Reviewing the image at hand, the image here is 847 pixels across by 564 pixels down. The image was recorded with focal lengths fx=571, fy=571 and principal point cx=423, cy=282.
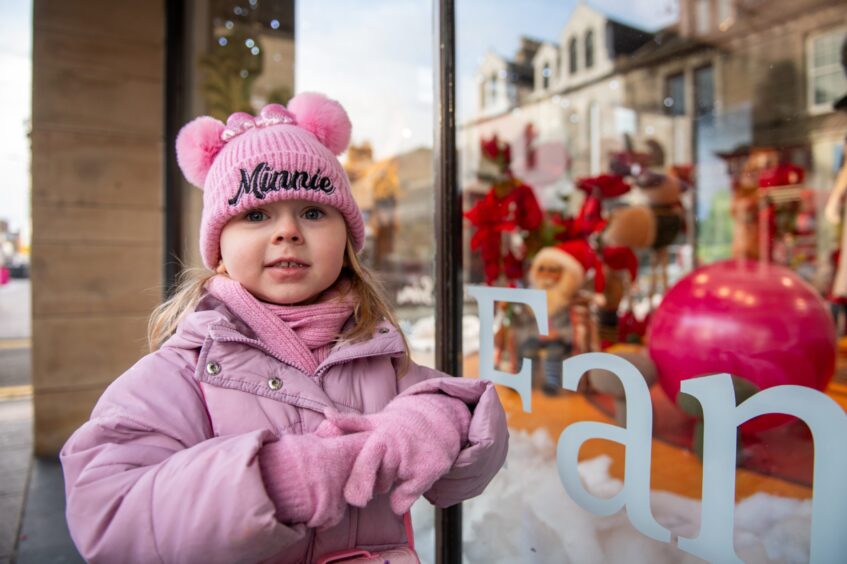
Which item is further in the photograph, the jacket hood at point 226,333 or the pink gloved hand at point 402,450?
the jacket hood at point 226,333

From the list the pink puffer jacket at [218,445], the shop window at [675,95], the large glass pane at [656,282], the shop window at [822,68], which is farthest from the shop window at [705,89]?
the pink puffer jacket at [218,445]

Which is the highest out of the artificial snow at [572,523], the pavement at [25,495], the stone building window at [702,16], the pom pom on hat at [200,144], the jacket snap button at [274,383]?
the stone building window at [702,16]

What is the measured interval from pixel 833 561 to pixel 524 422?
2.90ft

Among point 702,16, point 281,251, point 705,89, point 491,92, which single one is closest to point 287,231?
point 281,251

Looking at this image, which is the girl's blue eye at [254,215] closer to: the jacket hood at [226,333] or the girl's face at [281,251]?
the girl's face at [281,251]

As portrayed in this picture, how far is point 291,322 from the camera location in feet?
3.29

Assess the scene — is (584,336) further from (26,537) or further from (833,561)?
(26,537)

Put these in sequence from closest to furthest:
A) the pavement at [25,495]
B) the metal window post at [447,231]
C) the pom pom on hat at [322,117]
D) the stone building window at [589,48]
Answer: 1. the pom pom on hat at [322,117]
2. the metal window post at [447,231]
3. the pavement at [25,495]
4. the stone building window at [589,48]

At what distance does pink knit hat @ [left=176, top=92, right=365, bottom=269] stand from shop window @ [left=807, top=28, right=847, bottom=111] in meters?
4.51

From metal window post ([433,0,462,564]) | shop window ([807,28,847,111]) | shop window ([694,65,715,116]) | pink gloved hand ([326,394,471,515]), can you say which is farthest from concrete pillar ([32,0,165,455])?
shop window ([694,65,715,116])

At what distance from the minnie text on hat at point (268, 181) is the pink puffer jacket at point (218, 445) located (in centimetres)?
21

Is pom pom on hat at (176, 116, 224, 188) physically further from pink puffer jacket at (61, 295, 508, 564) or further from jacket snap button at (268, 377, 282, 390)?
jacket snap button at (268, 377, 282, 390)

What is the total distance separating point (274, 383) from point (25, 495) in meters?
2.63

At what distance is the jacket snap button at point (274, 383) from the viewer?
2.96ft
